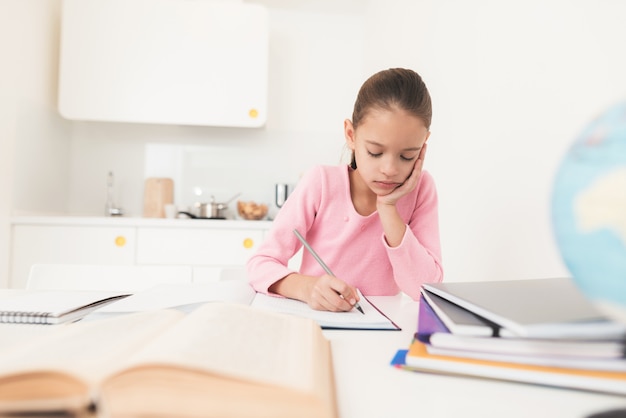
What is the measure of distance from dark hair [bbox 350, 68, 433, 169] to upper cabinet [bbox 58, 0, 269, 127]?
155 centimetres

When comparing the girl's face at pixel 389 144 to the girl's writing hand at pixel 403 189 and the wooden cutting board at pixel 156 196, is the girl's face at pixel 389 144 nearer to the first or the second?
the girl's writing hand at pixel 403 189

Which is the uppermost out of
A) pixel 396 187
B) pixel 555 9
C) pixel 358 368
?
pixel 555 9

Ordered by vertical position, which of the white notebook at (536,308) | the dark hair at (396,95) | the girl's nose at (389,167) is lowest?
the white notebook at (536,308)

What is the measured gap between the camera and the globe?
32cm

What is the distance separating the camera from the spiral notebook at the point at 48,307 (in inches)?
25.9

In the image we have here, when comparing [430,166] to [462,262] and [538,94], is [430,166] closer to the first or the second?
[462,262]

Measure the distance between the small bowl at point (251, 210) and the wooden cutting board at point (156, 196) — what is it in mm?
437

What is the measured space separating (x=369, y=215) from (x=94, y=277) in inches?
29.4

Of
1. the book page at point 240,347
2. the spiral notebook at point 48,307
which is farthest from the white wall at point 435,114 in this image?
the spiral notebook at point 48,307

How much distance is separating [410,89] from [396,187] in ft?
0.68

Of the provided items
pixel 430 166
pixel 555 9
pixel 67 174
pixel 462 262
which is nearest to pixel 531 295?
pixel 555 9

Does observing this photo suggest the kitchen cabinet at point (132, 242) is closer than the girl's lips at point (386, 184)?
No

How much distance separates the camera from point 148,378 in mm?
300

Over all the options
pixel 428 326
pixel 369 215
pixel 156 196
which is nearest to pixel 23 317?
pixel 428 326
